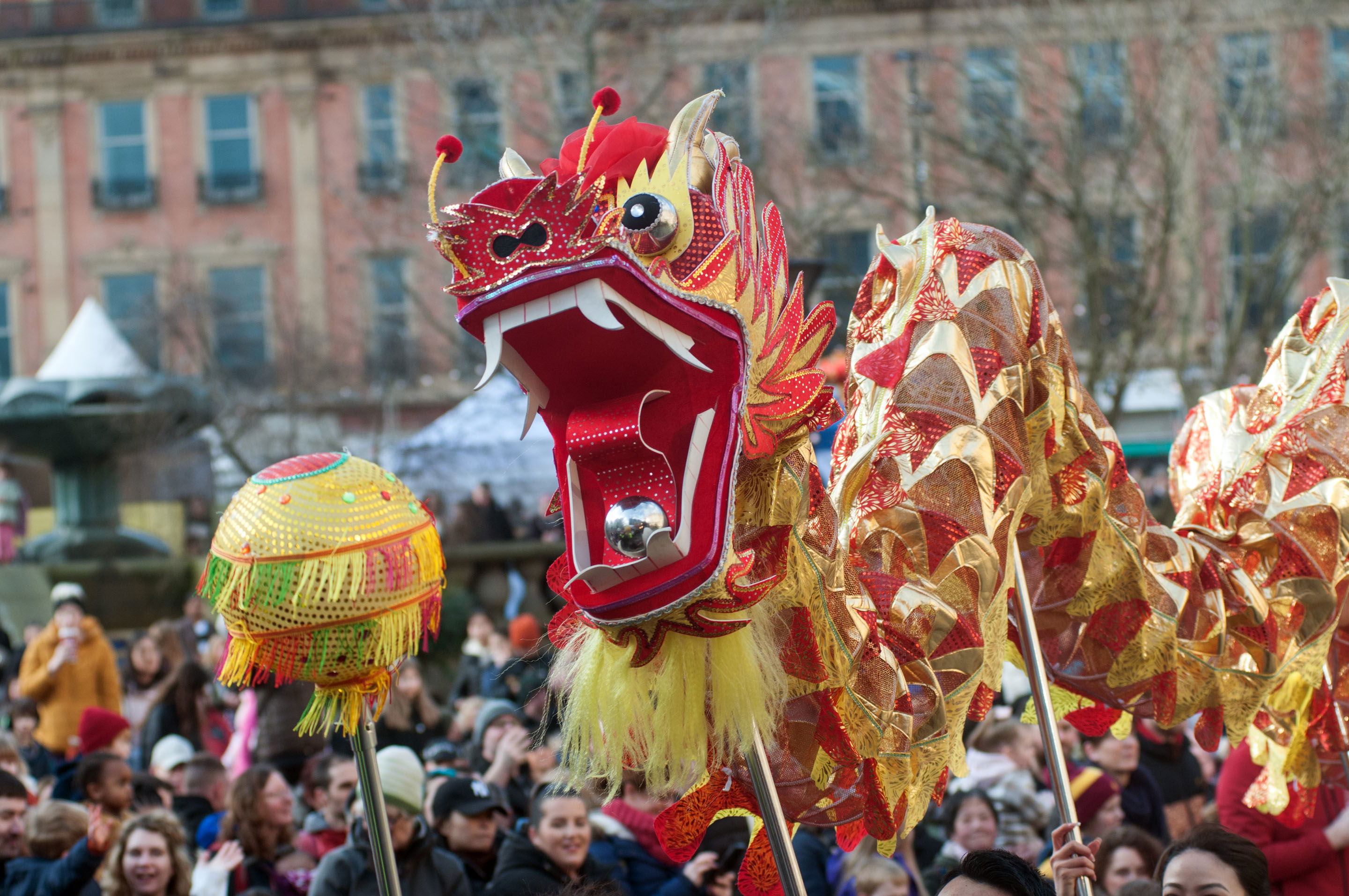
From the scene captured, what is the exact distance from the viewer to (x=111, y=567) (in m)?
14.5

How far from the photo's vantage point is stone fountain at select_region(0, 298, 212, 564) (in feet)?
49.1

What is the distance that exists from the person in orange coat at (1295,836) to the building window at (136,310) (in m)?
20.0

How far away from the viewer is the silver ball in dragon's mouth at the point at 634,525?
2.07 m

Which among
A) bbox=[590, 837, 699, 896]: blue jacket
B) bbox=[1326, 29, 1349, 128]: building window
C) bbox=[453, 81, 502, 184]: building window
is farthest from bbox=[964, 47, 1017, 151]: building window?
bbox=[590, 837, 699, 896]: blue jacket

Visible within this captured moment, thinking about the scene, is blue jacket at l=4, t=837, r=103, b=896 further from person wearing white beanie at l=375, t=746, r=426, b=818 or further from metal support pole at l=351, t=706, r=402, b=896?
metal support pole at l=351, t=706, r=402, b=896

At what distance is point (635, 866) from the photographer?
16.8ft

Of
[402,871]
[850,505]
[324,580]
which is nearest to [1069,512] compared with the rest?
[850,505]

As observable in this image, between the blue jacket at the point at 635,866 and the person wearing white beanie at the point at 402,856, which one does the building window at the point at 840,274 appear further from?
the person wearing white beanie at the point at 402,856

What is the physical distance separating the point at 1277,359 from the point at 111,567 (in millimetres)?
12716

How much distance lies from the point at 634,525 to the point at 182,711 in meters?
5.94

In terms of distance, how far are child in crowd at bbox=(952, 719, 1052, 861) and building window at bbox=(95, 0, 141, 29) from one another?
80.5 feet

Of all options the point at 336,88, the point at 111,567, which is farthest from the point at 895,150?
the point at 336,88

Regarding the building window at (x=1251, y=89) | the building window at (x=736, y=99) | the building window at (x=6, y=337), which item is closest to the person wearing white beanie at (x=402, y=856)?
the building window at (x=1251, y=89)

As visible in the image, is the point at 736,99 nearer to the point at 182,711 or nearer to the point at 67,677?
the point at 67,677
